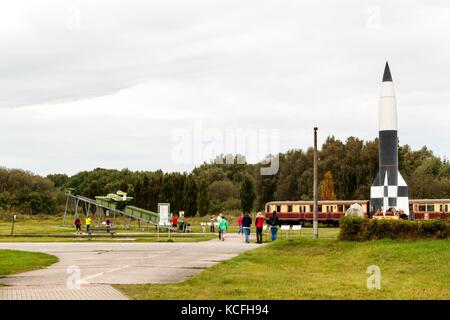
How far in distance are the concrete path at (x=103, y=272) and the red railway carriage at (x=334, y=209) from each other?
37.3 metres

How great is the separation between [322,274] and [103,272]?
238 inches

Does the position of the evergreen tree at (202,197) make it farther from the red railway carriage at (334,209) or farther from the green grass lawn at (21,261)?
the green grass lawn at (21,261)

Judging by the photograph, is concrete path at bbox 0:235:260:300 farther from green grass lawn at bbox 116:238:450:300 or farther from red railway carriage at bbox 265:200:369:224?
red railway carriage at bbox 265:200:369:224

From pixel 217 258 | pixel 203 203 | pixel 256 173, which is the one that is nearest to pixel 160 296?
pixel 217 258

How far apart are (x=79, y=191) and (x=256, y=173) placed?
1040 inches

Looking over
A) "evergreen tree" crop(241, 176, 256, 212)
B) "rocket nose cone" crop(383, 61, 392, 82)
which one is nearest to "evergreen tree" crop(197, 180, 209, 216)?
"evergreen tree" crop(241, 176, 256, 212)

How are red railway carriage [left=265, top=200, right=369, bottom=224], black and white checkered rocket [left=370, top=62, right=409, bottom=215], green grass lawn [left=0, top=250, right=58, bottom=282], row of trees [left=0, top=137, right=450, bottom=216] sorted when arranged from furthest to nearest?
row of trees [left=0, top=137, right=450, bottom=216] → red railway carriage [left=265, top=200, right=369, bottom=224] → black and white checkered rocket [left=370, top=62, right=409, bottom=215] → green grass lawn [left=0, top=250, right=58, bottom=282]

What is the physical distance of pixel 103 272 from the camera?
1891cm

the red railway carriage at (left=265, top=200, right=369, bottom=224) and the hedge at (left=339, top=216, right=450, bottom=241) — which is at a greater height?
the red railway carriage at (left=265, top=200, right=369, bottom=224)

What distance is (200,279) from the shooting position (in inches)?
664

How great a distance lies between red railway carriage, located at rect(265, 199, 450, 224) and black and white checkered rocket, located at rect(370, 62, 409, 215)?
13375 mm

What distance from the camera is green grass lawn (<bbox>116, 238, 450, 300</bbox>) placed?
47.1 ft

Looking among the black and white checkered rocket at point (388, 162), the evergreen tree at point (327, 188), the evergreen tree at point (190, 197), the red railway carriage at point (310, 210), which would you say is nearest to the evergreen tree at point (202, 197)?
the evergreen tree at point (190, 197)
